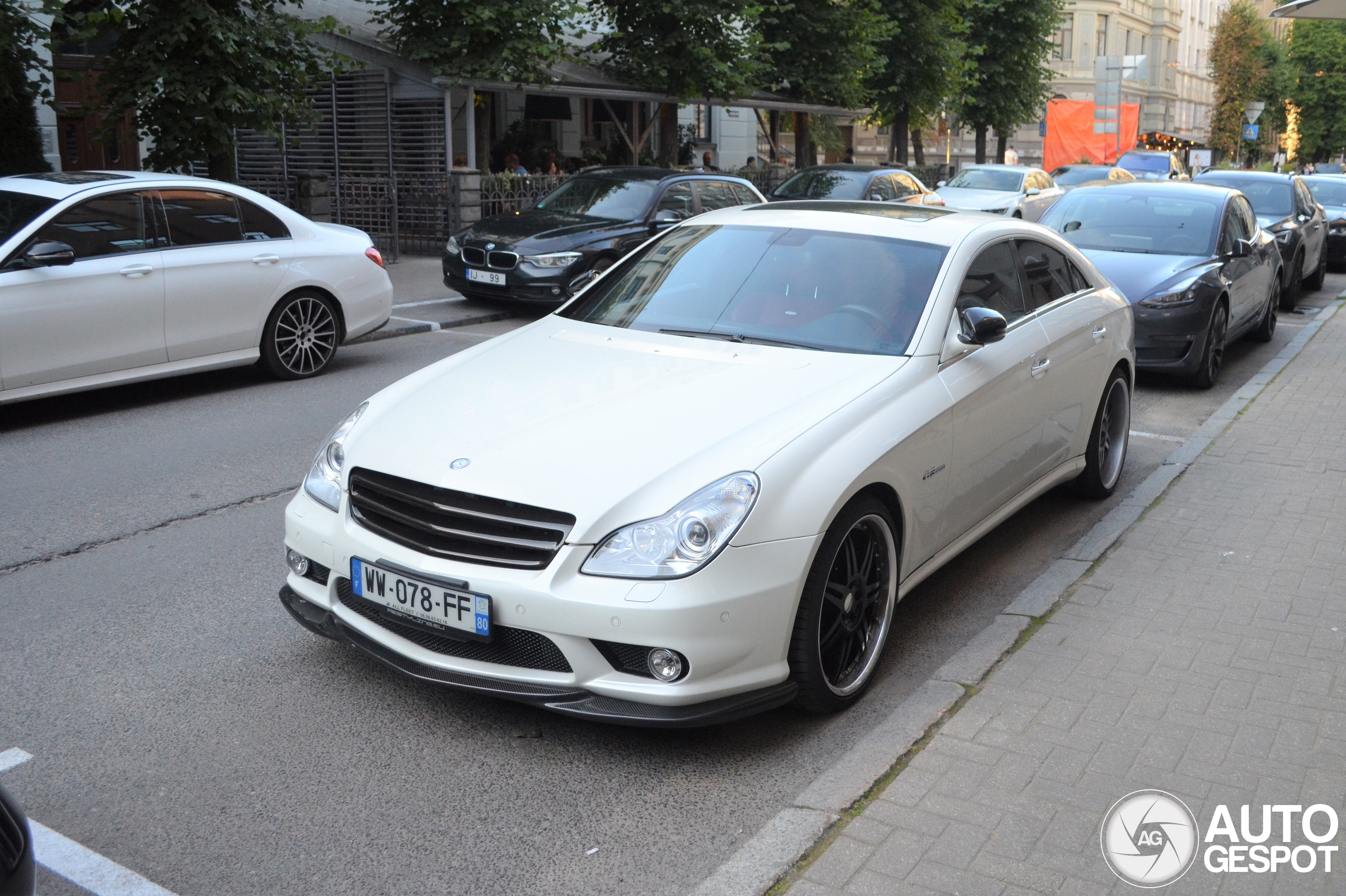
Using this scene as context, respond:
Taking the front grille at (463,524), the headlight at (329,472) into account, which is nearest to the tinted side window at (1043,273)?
the front grille at (463,524)

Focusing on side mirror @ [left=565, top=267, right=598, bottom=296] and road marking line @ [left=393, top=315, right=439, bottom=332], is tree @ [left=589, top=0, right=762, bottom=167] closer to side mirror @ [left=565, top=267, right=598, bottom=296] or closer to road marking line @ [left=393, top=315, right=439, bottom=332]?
side mirror @ [left=565, top=267, right=598, bottom=296]

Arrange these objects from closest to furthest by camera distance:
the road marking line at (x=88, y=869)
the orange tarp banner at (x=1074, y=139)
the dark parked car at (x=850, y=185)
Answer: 1. the road marking line at (x=88, y=869)
2. the dark parked car at (x=850, y=185)
3. the orange tarp banner at (x=1074, y=139)

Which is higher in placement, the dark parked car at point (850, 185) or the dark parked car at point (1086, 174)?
the dark parked car at point (1086, 174)

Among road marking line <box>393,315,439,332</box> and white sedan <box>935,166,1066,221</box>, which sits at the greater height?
white sedan <box>935,166,1066,221</box>

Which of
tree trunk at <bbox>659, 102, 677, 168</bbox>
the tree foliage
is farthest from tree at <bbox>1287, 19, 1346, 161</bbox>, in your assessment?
the tree foliage

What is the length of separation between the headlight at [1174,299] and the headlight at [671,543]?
285 inches

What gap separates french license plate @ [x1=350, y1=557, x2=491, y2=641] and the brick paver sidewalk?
1.18m

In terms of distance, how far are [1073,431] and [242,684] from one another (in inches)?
157

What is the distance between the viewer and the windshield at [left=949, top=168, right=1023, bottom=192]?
2461 cm

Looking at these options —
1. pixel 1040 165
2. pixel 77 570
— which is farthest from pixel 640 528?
pixel 1040 165

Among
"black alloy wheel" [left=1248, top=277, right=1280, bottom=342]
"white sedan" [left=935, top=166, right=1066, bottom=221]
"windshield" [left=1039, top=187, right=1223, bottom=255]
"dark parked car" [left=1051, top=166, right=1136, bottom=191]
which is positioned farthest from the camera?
"dark parked car" [left=1051, top=166, right=1136, bottom=191]

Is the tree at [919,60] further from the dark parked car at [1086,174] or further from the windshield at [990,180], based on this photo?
the windshield at [990,180]

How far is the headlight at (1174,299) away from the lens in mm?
→ 9773

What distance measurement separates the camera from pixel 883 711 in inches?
167
